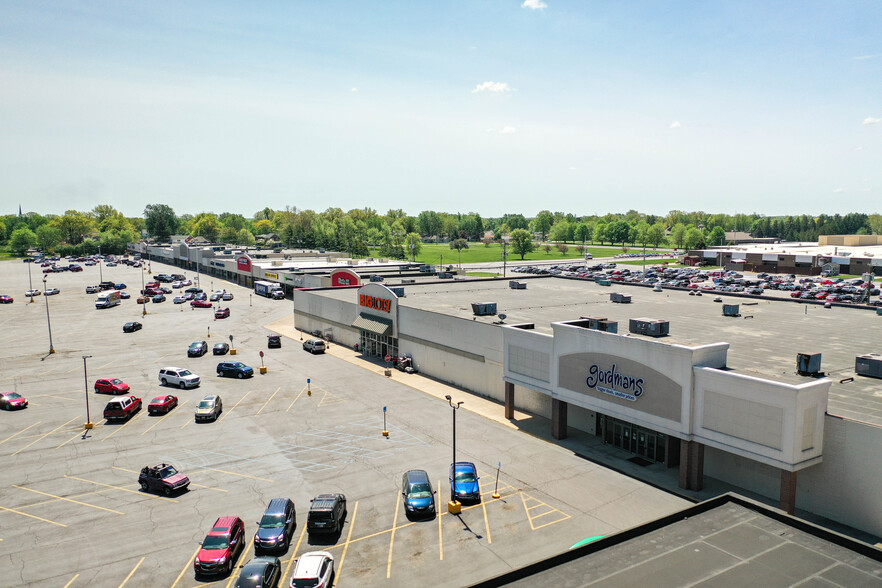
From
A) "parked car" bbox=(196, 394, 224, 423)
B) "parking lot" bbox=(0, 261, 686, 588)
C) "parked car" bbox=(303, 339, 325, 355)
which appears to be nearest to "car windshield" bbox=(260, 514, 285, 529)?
"parking lot" bbox=(0, 261, 686, 588)

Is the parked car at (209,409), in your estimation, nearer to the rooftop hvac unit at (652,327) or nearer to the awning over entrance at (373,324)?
the awning over entrance at (373,324)

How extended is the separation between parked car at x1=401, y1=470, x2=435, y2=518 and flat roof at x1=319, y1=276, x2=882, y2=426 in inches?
668

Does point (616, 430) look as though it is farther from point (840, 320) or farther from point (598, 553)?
point (840, 320)

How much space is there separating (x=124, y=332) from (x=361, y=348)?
3398 centimetres

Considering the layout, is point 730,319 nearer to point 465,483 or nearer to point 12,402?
point 465,483

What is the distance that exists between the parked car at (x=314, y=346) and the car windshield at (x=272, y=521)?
3847 centimetres

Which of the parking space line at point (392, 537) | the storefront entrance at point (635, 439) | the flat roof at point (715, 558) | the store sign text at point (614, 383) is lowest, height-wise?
the parking space line at point (392, 537)

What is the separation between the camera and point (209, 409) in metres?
40.5

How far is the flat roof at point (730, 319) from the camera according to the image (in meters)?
30.4

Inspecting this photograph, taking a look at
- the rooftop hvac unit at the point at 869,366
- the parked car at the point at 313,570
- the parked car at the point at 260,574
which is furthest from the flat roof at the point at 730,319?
the parked car at the point at 260,574

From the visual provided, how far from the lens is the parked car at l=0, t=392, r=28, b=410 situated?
4241 centimetres

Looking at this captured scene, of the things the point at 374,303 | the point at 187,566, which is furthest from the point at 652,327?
the point at 374,303

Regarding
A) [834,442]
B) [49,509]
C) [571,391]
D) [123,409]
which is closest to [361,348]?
[123,409]

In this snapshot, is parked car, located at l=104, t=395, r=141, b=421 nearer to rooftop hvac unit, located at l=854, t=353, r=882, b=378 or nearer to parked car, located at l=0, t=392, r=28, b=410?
parked car, located at l=0, t=392, r=28, b=410
